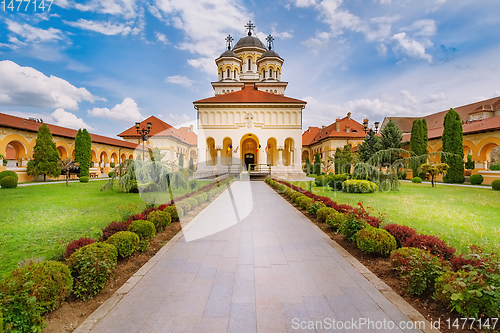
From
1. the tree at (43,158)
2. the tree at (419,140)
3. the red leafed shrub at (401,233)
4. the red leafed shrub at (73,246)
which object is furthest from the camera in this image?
the tree at (419,140)

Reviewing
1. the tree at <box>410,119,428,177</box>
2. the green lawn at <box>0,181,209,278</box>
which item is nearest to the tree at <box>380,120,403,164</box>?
the tree at <box>410,119,428,177</box>

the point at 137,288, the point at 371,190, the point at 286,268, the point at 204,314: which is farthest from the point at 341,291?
the point at 371,190

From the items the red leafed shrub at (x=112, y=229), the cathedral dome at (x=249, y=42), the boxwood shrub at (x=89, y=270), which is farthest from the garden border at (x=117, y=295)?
the cathedral dome at (x=249, y=42)

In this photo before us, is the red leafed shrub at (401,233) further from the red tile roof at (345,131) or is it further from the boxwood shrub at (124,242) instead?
the red tile roof at (345,131)

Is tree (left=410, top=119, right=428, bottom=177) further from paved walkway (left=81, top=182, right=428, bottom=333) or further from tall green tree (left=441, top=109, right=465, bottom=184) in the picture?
paved walkway (left=81, top=182, right=428, bottom=333)

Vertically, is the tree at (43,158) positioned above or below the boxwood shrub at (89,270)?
above

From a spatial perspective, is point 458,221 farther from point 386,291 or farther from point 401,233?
point 386,291

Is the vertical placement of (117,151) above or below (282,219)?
above

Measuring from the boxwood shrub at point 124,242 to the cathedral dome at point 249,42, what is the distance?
4661 centimetres

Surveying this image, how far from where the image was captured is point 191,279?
3668mm

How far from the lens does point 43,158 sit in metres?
19.9

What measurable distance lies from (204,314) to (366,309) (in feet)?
6.33

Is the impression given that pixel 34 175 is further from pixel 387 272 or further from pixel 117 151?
pixel 387 272

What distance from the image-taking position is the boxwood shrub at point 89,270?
3.05 m
